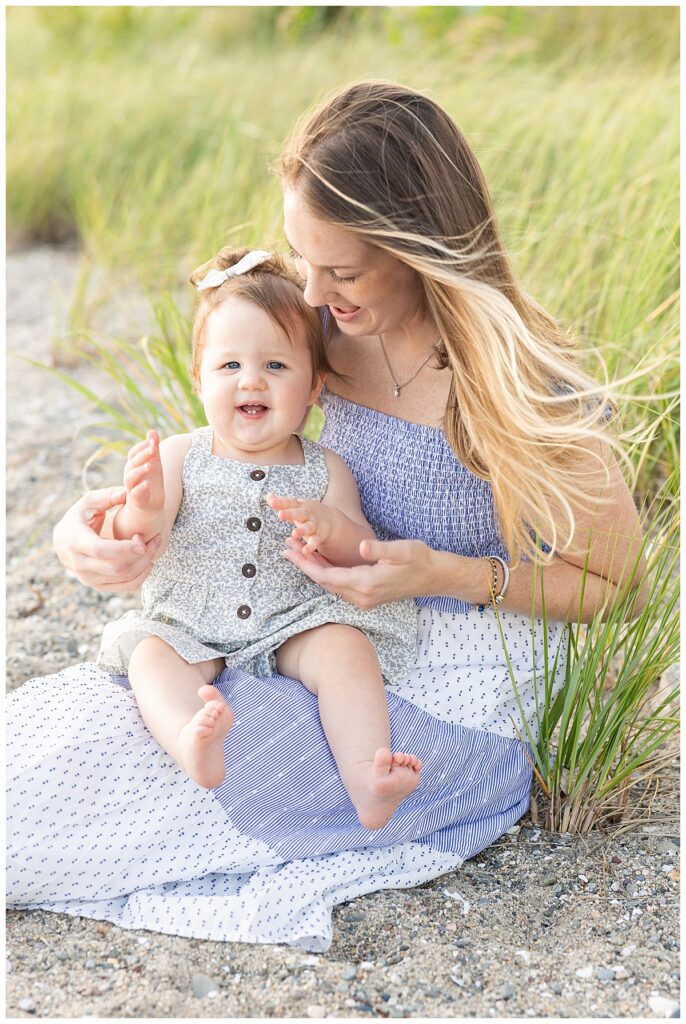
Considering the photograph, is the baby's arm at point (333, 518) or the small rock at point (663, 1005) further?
the baby's arm at point (333, 518)

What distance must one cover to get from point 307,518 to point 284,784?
49 cm

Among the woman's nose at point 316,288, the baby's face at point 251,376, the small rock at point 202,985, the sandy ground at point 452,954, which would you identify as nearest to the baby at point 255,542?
the baby's face at point 251,376

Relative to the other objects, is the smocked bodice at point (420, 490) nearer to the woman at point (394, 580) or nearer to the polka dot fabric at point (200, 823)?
the woman at point (394, 580)

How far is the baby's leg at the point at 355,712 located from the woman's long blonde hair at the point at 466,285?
1.20 ft

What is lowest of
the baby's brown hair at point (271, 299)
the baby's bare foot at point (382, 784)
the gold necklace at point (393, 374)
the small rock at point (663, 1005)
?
the small rock at point (663, 1005)

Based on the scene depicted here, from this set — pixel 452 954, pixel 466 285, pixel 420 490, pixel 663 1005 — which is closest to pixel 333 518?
pixel 420 490

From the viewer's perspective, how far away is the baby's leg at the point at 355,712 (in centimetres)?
177

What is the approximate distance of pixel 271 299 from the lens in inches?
78.1

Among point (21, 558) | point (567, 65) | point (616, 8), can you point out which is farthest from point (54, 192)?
point (616, 8)

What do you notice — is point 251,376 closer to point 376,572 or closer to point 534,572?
point 376,572

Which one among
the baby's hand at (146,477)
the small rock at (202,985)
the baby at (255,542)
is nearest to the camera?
the small rock at (202,985)

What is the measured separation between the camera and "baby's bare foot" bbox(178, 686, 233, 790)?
66.6 inches

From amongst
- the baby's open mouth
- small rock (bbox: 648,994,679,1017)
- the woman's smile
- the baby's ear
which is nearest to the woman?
the woman's smile

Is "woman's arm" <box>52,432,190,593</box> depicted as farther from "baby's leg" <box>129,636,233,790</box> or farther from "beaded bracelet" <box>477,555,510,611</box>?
"beaded bracelet" <box>477,555,510,611</box>
